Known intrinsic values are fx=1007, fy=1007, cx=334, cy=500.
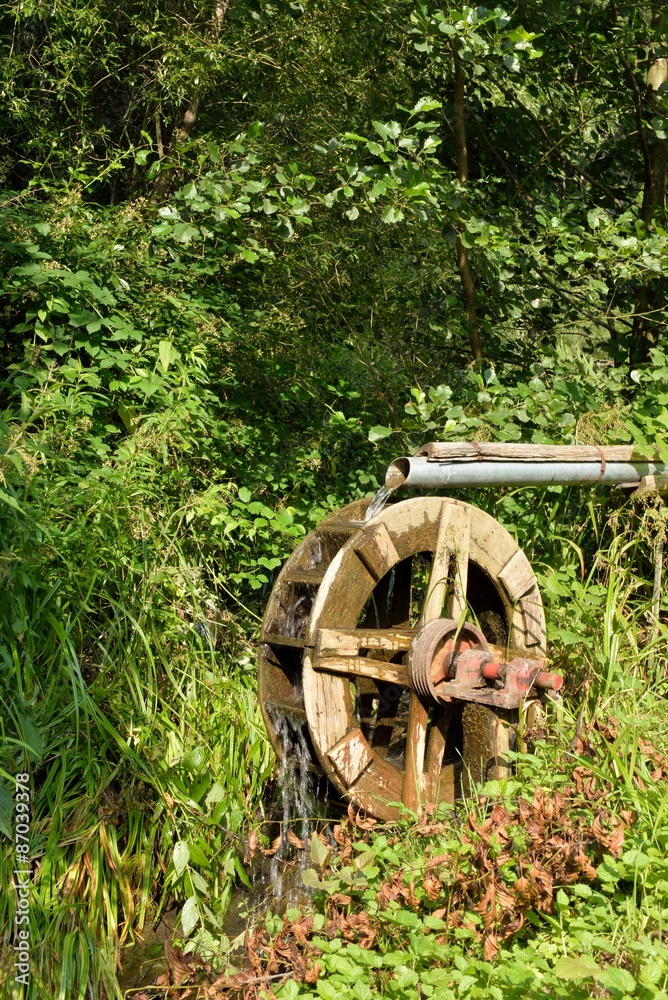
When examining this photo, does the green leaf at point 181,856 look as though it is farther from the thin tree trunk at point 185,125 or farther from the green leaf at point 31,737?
the thin tree trunk at point 185,125

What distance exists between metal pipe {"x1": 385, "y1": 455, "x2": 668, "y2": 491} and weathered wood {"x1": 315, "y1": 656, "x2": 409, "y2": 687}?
0.76m

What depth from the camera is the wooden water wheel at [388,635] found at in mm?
4254

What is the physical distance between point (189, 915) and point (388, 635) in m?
1.41

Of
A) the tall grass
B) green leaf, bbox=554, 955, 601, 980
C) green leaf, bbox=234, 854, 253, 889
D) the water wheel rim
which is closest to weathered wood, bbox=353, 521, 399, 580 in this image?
the water wheel rim

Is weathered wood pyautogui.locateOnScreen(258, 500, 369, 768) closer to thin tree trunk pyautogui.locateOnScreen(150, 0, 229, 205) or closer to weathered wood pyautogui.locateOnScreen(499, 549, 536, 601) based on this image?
weathered wood pyautogui.locateOnScreen(499, 549, 536, 601)

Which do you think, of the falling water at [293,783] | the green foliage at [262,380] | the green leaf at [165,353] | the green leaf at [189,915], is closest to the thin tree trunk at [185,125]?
the green foliage at [262,380]

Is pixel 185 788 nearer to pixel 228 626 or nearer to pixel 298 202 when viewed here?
pixel 228 626

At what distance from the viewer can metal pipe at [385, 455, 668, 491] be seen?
13.6 ft

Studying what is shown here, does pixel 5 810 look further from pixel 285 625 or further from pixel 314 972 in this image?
pixel 285 625

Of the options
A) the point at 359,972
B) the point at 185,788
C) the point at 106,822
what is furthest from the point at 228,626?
the point at 359,972

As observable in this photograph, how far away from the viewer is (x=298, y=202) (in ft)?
15.8

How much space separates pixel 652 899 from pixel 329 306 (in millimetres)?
4118

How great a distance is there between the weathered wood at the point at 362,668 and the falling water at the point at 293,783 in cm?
41

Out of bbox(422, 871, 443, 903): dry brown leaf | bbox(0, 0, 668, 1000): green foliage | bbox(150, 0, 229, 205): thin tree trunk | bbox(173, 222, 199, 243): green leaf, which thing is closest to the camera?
bbox(422, 871, 443, 903): dry brown leaf
